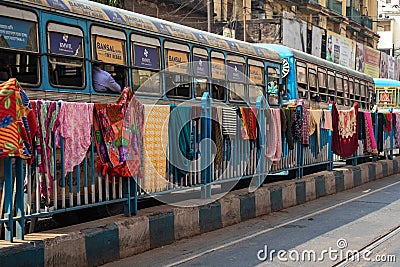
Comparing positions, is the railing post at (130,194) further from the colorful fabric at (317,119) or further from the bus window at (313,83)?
the bus window at (313,83)

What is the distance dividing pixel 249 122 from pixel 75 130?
3736 mm

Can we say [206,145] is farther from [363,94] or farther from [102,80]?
[363,94]

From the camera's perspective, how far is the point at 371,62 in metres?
48.9

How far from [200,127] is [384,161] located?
30.6 ft

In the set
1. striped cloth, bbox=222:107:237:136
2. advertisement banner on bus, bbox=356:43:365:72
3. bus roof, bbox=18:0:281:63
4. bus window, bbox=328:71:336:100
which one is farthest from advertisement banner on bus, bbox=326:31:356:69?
striped cloth, bbox=222:107:237:136

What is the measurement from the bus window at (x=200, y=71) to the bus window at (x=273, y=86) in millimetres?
3751

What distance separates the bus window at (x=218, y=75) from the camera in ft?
43.4

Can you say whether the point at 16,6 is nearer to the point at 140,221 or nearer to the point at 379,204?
the point at 140,221

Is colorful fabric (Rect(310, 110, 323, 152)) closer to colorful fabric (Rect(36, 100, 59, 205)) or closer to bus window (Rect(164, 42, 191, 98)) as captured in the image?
bus window (Rect(164, 42, 191, 98))

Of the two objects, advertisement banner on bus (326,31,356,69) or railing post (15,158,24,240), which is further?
advertisement banner on bus (326,31,356,69)

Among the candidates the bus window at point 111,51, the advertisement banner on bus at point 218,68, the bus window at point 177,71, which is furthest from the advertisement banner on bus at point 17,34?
the advertisement banner on bus at point 218,68

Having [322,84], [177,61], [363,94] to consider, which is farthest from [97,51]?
[363,94]

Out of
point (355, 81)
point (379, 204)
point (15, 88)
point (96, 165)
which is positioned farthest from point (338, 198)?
point (355, 81)

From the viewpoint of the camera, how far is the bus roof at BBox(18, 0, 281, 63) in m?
9.07
